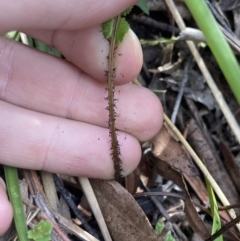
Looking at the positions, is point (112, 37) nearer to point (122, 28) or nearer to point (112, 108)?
point (122, 28)

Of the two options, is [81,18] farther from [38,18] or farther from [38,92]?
[38,92]

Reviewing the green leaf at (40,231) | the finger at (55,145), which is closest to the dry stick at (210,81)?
the finger at (55,145)

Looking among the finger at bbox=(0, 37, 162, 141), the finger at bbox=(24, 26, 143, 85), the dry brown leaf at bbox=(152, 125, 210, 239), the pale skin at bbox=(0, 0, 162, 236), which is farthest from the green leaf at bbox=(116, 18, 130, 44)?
the dry brown leaf at bbox=(152, 125, 210, 239)

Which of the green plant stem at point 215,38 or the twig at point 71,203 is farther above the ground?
the green plant stem at point 215,38

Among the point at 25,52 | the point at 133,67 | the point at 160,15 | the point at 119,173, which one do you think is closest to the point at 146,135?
the point at 119,173

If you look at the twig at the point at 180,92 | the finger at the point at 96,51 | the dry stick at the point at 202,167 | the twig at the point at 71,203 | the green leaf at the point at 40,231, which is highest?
the finger at the point at 96,51

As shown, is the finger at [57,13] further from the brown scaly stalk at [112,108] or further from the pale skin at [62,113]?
the pale skin at [62,113]

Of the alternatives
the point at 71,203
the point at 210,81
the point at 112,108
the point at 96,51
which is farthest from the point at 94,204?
the point at 210,81

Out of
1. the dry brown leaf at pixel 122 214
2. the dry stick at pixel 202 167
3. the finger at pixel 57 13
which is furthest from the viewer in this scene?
the dry stick at pixel 202 167
